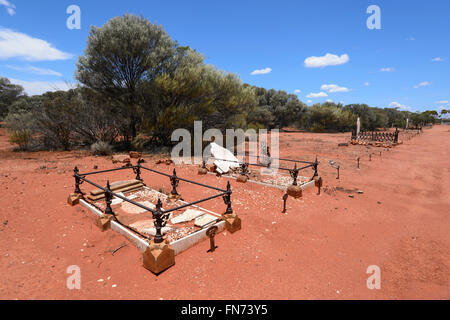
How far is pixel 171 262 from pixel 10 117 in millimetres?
18862

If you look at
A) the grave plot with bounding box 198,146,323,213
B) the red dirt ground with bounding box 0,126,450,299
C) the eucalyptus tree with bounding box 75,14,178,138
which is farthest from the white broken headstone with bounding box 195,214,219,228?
the eucalyptus tree with bounding box 75,14,178,138

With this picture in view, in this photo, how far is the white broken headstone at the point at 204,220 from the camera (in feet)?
17.4

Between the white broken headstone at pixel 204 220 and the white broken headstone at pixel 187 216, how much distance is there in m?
0.24

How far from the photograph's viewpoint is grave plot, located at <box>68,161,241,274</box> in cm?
393

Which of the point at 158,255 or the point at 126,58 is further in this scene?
the point at 126,58

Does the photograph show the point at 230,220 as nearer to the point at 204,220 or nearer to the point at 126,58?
the point at 204,220

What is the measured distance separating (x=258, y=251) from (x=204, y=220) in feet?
5.14

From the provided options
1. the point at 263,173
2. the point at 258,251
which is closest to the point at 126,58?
the point at 263,173

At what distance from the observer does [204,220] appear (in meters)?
5.51

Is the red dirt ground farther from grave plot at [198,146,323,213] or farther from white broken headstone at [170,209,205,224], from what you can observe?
white broken headstone at [170,209,205,224]

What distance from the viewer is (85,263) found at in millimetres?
4000
